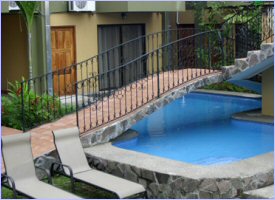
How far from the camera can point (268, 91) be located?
43.8 ft

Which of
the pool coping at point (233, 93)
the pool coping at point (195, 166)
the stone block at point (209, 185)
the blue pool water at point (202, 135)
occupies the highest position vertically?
the pool coping at point (195, 166)

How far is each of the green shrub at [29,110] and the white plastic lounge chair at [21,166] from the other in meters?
2.64

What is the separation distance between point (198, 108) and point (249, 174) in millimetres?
8274

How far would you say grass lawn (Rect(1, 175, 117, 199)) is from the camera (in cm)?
814

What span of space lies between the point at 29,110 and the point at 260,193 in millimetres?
5528

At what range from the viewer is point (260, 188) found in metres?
7.73

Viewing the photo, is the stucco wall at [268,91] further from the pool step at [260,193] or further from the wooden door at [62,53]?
the wooden door at [62,53]

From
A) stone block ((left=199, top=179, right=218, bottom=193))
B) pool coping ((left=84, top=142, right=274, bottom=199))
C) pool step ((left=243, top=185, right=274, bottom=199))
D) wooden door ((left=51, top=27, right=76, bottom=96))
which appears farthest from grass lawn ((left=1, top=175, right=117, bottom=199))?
wooden door ((left=51, top=27, right=76, bottom=96))

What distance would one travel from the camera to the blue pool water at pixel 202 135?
1025 cm

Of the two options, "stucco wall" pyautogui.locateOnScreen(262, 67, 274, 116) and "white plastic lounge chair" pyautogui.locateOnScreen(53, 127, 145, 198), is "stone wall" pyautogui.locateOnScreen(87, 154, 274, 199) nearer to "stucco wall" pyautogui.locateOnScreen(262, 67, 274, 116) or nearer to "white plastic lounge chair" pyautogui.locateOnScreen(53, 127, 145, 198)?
"white plastic lounge chair" pyautogui.locateOnScreen(53, 127, 145, 198)

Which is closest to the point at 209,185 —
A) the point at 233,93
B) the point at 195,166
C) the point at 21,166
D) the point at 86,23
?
the point at 195,166

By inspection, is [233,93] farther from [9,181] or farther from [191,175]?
[9,181]

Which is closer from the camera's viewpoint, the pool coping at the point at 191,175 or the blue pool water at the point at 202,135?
the pool coping at the point at 191,175

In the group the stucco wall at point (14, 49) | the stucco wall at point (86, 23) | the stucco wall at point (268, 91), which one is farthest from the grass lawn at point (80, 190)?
the stucco wall at point (86, 23)
